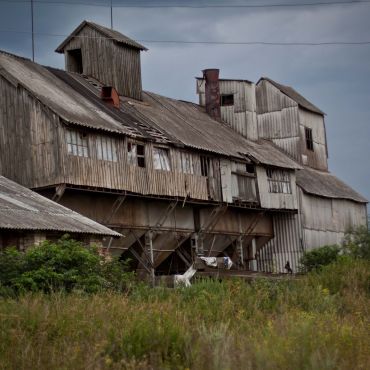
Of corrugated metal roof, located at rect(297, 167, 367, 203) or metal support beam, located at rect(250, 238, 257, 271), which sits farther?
corrugated metal roof, located at rect(297, 167, 367, 203)

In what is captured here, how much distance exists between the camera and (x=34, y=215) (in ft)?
82.0

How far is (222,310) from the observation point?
1594 centimetres

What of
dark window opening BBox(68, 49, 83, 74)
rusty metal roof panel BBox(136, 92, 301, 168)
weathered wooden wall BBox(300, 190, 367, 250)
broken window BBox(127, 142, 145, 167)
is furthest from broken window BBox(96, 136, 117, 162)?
weathered wooden wall BBox(300, 190, 367, 250)

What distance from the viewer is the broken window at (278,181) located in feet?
144

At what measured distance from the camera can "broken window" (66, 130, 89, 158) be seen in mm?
31469

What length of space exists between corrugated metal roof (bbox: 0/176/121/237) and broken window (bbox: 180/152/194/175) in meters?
9.99

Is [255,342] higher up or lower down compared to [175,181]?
lower down

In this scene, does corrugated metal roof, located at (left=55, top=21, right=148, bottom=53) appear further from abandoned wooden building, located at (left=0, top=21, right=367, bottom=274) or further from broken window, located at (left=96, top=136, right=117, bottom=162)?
broken window, located at (left=96, top=136, right=117, bottom=162)

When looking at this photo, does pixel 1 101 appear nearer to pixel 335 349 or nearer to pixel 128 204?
pixel 128 204

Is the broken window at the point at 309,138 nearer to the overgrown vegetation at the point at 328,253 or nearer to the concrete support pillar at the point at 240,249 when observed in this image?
the overgrown vegetation at the point at 328,253

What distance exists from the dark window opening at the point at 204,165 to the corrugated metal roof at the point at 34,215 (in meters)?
11.6

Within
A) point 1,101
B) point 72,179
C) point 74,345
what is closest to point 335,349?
point 74,345

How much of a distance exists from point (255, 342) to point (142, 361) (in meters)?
1.54

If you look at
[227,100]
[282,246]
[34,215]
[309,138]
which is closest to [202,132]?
[282,246]
